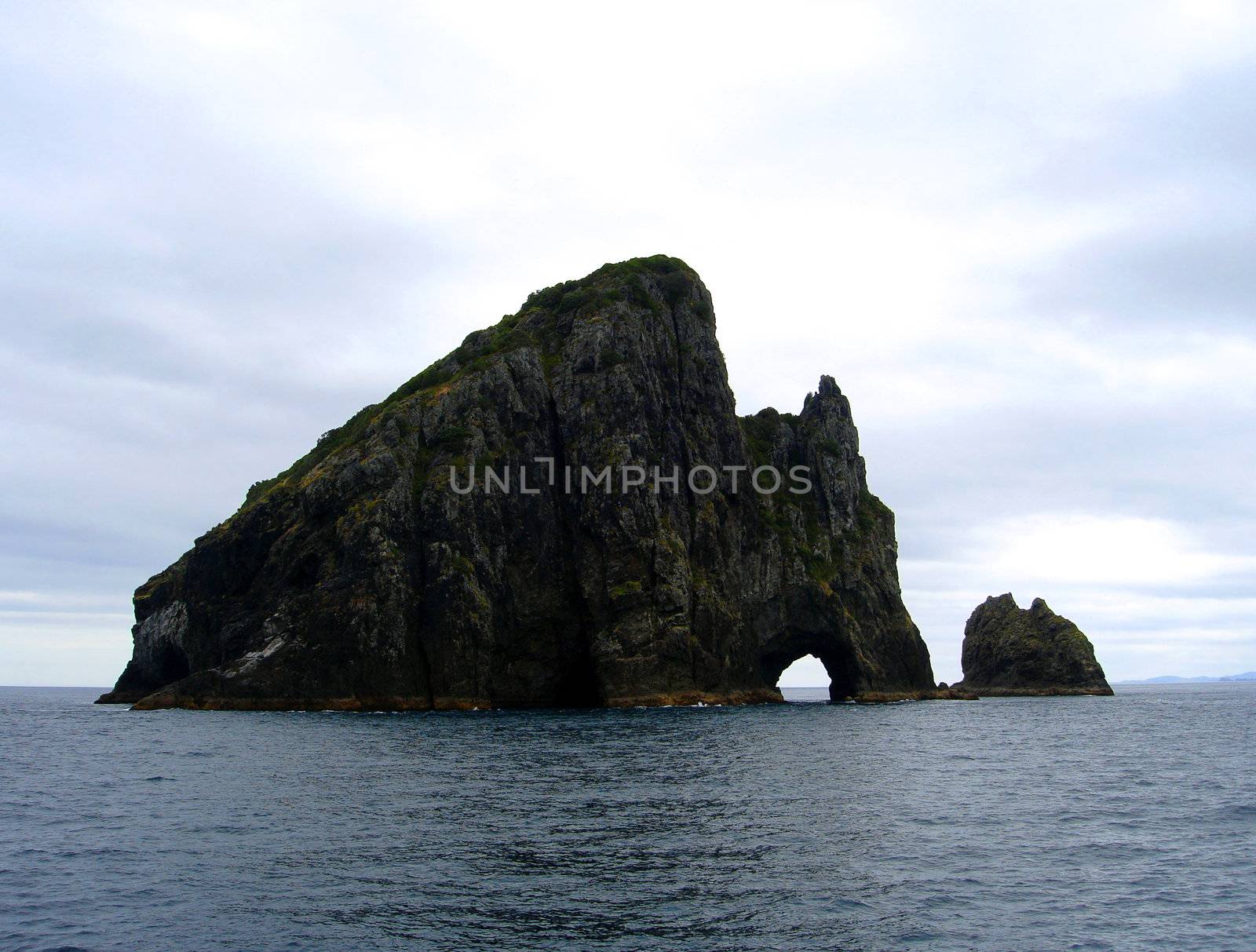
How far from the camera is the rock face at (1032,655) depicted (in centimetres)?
14738

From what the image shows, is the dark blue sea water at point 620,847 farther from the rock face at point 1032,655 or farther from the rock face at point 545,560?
the rock face at point 1032,655

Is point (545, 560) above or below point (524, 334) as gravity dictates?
below

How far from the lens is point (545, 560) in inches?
4203

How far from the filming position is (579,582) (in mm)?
106125

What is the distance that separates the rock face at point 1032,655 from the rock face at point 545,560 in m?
27.9

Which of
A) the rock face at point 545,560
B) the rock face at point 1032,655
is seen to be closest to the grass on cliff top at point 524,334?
the rock face at point 545,560

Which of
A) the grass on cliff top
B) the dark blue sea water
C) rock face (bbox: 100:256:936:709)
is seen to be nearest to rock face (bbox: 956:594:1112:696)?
rock face (bbox: 100:256:936:709)

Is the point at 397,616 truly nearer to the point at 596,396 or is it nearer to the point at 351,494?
the point at 351,494

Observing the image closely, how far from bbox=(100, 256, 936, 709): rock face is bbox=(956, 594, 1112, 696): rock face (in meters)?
27.9

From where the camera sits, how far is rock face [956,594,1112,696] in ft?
484

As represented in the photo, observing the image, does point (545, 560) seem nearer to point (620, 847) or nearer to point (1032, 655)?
point (620, 847)

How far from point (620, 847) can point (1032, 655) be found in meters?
136

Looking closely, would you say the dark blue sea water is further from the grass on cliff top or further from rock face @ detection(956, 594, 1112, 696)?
rock face @ detection(956, 594, 1112, 696)

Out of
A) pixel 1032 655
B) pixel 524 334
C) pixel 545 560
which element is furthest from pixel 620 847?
pixel 1032 655
